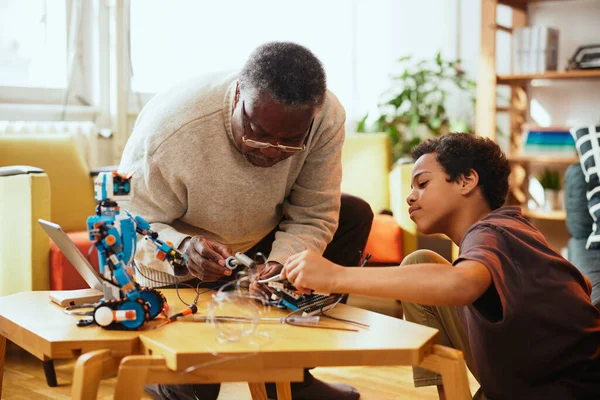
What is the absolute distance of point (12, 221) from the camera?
2264 mm

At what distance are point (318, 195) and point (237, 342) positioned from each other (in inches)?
30.6

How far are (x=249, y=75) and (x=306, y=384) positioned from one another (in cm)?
91

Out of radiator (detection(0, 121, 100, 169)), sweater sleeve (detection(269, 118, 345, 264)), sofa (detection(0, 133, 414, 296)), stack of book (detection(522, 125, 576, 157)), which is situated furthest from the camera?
stack of book (detection(522, 125, 576, 157))

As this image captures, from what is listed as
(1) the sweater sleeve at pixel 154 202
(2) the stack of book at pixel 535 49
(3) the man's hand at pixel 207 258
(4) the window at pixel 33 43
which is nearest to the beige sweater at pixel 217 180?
(1) the sweater sleeve at pixel 154 202

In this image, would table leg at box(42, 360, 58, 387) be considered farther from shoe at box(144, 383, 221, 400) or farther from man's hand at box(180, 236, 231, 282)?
man's hand at box(180, 236, 231, 282)

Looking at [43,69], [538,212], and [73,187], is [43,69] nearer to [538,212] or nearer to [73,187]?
[73,187]

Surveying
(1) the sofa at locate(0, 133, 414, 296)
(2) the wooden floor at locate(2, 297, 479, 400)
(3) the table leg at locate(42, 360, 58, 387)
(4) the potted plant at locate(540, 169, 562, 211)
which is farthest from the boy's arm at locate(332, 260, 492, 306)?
(4) the potted plant at locate(540, 169, 562, 211)

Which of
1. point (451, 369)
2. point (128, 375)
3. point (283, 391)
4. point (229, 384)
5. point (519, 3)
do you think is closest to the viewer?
point (128, 375)

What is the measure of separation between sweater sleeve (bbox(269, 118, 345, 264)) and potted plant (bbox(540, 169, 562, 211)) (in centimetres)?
208

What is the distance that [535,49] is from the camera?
3.49 metres

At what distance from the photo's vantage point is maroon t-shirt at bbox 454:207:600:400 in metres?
1.20

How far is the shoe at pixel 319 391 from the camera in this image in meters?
1.90

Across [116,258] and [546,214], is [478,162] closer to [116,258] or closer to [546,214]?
[116,258]

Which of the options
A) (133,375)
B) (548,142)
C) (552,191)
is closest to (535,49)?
(548,142)
